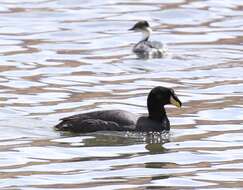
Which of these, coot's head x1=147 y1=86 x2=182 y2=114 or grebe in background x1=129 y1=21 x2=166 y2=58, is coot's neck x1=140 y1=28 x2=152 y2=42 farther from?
coot's head x1=147 y1=86 x2=182 y2=114

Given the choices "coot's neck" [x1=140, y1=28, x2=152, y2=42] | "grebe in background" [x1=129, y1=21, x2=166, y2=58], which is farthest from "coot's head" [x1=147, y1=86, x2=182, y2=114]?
"coot's neck" [x1=140, y1=28, x2=152, y2=42]

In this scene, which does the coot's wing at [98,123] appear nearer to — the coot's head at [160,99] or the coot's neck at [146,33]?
the coot's head at [160,99]

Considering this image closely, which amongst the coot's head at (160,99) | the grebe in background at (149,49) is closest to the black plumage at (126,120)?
the coot's head at (160,99)

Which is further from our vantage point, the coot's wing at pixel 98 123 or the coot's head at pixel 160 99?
the coot's head at pixel 160 99

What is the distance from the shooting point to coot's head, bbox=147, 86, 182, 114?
1894 centimetres

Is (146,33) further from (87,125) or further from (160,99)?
(87,125)

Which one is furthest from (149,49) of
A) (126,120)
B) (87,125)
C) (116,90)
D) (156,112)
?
(87,125)

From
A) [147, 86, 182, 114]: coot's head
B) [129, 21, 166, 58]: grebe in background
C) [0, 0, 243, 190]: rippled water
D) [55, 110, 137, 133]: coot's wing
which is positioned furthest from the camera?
[129, 21, 166, 58]: grebe in background

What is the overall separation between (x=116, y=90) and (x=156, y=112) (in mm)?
3477

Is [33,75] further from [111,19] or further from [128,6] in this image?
[128,6]

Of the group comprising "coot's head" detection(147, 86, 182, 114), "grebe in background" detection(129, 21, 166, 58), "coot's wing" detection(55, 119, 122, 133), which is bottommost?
"grebe in background" detection(129, 21, 166, 58)

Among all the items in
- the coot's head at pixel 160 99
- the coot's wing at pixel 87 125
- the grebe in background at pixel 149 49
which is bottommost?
the grebe in background at pixel 149 49

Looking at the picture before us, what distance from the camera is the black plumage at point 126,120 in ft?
61.0

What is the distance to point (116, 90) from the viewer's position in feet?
73.4
